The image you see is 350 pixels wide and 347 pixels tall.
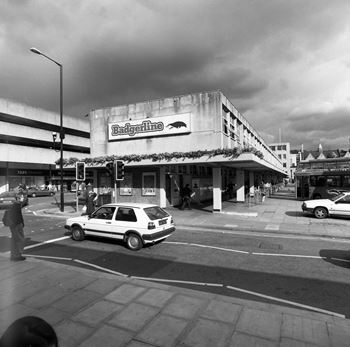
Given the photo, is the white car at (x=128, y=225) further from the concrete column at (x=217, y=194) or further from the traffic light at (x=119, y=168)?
the concrete column at (x=217, y=194)

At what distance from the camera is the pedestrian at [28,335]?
1.83 metres

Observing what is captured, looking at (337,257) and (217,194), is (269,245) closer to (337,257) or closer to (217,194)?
(337,257)

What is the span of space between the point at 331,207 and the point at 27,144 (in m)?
42.5

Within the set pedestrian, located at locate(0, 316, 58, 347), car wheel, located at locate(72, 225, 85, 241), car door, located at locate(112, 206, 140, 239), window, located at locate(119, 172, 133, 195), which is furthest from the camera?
window, located at locate(119, 172, 133, 195)

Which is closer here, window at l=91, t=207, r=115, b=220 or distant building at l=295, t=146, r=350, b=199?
window at l=91, t=207, r=115, b=220

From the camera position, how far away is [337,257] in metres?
7.98

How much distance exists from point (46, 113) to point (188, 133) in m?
36.8

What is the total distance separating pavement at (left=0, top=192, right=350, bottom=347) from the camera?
3.57m

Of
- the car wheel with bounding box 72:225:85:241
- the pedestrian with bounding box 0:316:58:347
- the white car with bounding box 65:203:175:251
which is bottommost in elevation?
the car wheel with bounding box 72:225:85:241

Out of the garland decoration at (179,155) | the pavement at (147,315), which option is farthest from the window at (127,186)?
the pavement at (147,315)

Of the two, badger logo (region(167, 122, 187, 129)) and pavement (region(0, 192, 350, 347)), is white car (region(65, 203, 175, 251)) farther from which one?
badger logo (region(167, 122, 187, 129))

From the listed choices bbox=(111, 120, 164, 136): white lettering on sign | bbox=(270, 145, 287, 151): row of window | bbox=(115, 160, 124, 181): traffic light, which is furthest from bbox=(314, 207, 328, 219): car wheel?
bbox=(270, 145, 287, 151): row of window

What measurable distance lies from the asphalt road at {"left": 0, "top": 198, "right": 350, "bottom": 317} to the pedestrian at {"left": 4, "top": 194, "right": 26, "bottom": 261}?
862 millimetres

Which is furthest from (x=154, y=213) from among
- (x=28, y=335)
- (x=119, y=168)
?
(x=28, y=335)
